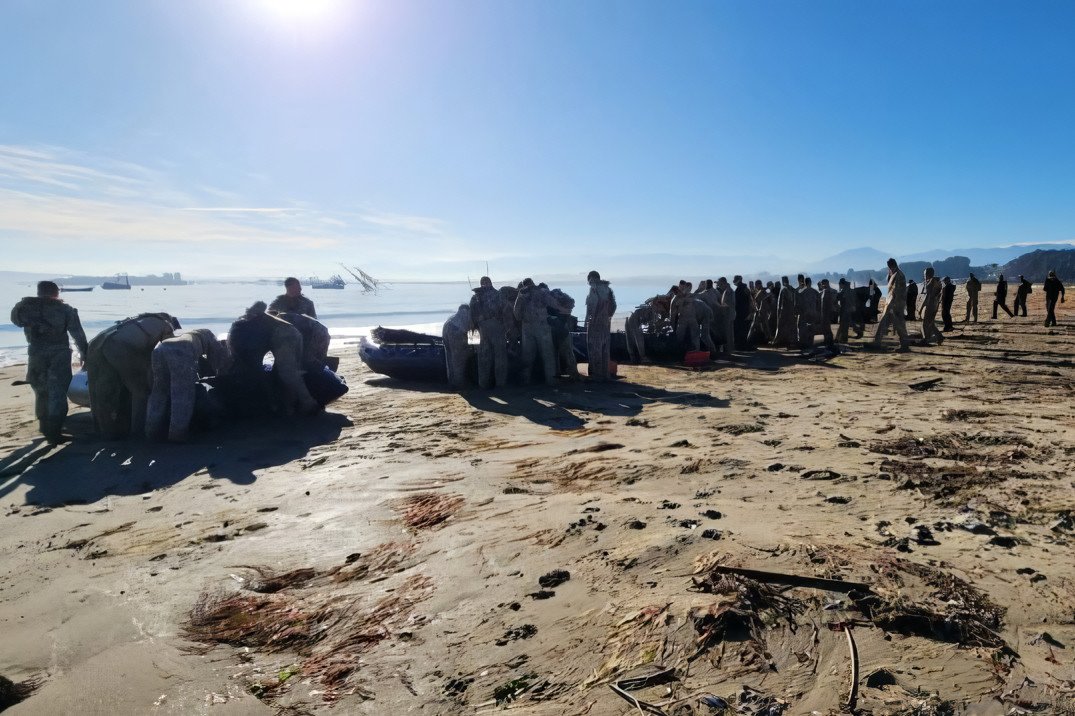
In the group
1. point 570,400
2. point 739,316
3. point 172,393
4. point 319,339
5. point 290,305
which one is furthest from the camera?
point 739,316

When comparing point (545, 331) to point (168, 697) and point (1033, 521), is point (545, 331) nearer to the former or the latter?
point (1033, 521)

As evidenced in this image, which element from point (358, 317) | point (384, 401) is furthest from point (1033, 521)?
point (358, 317)

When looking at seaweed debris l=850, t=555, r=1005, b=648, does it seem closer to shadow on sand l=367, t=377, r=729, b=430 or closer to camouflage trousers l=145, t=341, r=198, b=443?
shadow on sand l=367, t=377, r=729, b=430

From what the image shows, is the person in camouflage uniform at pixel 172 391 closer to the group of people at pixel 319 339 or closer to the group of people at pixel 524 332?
the group of people at pixel 319 339

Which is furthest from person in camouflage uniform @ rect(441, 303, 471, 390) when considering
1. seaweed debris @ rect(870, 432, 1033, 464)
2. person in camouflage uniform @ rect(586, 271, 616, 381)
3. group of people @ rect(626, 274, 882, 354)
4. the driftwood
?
the driftwood

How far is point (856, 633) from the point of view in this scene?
266cm

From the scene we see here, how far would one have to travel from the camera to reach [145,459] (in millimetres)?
7066

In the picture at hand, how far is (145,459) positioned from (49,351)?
8.70ft

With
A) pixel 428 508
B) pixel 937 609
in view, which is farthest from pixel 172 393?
pixel 937 609

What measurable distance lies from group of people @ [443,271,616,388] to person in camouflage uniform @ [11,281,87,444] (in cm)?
582

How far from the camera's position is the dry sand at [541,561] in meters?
2.59

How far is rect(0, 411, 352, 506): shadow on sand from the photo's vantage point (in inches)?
243

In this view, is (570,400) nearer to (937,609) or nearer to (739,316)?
(937,609)

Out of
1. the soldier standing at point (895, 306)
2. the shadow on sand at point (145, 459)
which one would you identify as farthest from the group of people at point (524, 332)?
the soldier standing at point (895, 306)
